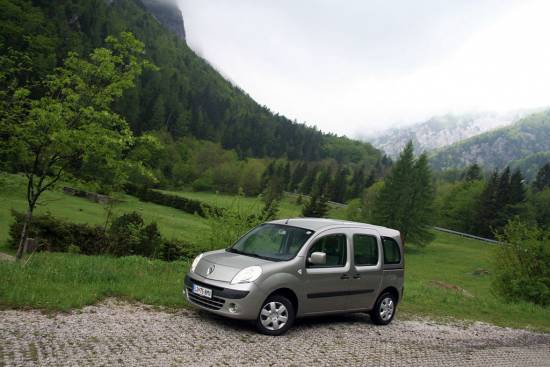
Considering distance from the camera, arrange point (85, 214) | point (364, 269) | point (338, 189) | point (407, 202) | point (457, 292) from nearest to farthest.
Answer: point (364, 269)
point (457, 292)
point (85, 214)
point (407, 202)
point (338, 189)

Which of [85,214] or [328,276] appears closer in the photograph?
[328,276]

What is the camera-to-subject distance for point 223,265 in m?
8.34

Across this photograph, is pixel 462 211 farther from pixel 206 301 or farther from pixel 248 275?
pixel 206 301

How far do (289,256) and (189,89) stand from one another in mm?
171378

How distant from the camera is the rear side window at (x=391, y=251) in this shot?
10453mm

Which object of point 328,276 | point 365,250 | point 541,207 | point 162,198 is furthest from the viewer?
point 541,207

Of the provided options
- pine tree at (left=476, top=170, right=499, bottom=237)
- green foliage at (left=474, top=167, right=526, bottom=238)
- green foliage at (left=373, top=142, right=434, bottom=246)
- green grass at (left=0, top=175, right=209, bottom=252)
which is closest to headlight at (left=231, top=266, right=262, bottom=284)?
green grass at (left=0, top=175, right=209, bottom=252)

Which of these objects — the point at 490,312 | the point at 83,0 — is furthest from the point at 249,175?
the point at 490,312

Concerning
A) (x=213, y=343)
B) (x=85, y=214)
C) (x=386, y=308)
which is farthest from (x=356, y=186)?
(x=213, y=343)

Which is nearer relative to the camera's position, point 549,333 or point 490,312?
point 549,333

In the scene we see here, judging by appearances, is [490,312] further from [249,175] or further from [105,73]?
[249,175]

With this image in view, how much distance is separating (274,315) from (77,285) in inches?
162

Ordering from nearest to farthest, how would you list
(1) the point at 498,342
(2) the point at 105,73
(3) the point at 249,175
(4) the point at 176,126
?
(1) the point at 498,342 < (2) the point at 105,73 < (3) the point at 249,175 < (4) the point at 176,126

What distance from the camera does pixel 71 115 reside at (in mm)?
12445
